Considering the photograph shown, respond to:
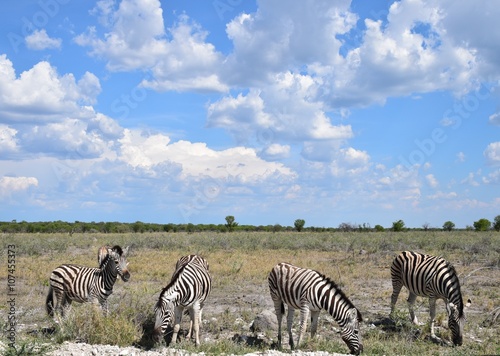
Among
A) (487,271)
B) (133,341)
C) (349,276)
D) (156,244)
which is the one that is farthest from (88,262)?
(487,271)

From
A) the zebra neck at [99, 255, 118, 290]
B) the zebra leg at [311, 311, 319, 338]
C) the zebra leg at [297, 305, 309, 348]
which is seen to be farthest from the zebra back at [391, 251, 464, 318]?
the zebra neck at [99, 255, 118, 290]

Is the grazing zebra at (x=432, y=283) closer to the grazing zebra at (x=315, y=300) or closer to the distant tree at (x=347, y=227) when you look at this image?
the grazing zebra at (x=315, y=300)

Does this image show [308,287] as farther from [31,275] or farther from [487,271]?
[487,271]

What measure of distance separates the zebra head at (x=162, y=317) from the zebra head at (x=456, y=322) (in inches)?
231

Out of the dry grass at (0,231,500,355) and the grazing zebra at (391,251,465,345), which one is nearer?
the dry grass at (0,231,500,355)

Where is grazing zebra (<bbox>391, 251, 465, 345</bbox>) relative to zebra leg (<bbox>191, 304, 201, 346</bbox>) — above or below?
above

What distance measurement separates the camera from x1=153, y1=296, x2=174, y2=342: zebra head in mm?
9148

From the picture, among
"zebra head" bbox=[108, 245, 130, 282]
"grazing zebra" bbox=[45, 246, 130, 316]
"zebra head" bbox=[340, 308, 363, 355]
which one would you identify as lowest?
"zebra head" bbox=[340, 308, 363, 355]

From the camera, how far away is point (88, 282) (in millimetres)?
11266

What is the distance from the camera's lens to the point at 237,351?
30.6ft

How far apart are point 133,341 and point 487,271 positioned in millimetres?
16733

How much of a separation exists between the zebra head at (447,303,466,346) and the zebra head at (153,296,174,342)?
586cm

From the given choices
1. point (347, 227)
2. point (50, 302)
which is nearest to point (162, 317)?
point (50, 302)

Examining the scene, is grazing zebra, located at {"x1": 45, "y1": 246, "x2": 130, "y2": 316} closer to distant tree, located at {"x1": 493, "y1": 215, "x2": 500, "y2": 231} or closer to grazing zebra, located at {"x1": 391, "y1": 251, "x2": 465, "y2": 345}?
grazing zebra, located at {"x1": 391, "y1": 251, "x2": 465, "y2": 345}
